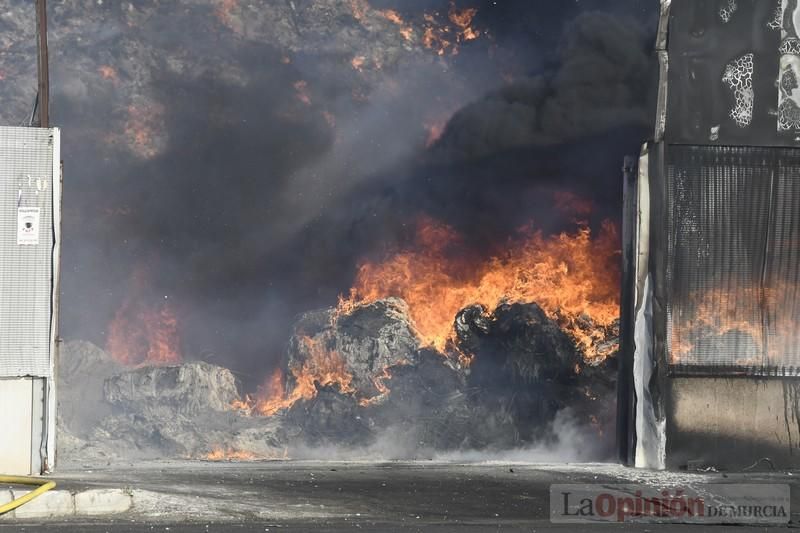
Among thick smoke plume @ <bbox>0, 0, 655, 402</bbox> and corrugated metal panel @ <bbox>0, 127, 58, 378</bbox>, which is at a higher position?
thick smoke plume @ <bbox>0, 0, 655, 402</bbox>

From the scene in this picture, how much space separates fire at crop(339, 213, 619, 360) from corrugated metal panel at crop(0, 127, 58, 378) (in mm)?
8028

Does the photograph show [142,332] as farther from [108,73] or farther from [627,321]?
[627,321]

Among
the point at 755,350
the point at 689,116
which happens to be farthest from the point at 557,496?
the point at 689,116

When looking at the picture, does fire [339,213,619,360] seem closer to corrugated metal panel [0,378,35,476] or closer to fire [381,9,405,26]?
fire [381,9,405,26]

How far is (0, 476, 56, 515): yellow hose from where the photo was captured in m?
8.80

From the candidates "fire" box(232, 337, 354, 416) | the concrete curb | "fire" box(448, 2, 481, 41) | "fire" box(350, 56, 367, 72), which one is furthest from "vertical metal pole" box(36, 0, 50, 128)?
"fire" box(448, 2, 481, 41)

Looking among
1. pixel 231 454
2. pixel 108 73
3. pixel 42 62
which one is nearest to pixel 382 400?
pixel 231 454

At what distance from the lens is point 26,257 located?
1095 cm

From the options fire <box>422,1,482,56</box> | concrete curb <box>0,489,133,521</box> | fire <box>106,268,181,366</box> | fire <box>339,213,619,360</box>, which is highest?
fire <box>422,1,482,56</box>

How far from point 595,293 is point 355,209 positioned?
253 inches

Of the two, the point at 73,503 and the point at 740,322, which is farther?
the point at 740,322

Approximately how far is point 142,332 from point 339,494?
42.9 ft

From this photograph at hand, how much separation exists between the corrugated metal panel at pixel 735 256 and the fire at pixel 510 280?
5413mm

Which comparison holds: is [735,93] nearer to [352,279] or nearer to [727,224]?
[727,224]
